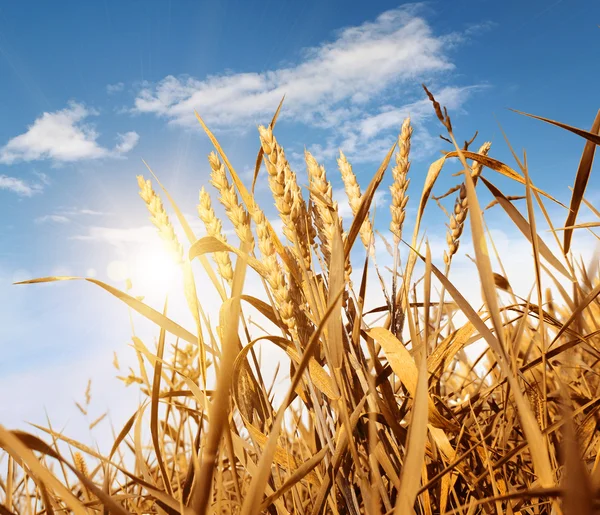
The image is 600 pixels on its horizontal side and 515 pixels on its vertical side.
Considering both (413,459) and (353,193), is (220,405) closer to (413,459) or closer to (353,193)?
(413,459)

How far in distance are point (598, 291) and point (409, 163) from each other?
0.44 metres

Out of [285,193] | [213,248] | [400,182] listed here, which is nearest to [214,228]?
[213,248]

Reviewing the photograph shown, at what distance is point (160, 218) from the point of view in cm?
82

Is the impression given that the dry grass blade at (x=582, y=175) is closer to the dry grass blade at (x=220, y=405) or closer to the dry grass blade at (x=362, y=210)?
the dry grass blade at (x=362, y=210)

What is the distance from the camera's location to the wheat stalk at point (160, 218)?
2.68ft

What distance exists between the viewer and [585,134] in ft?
2.53

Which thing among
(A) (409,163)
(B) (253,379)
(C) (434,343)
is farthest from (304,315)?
Result: (A) (409,163)

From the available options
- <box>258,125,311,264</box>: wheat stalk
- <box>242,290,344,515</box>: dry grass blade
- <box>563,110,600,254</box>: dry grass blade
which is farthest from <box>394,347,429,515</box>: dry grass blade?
<box>563,110,600,254</box>: dry grass blade

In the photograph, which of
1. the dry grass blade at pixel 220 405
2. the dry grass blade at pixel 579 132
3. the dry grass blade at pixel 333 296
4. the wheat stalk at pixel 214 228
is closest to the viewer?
the dry grass blade at pixel 220 405

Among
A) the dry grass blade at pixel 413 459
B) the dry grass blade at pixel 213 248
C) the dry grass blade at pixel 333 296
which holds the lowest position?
the dry grass blade at pixel 413 459

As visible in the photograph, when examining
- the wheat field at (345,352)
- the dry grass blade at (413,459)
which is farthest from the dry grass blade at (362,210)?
the dry grass blade at (413,459)

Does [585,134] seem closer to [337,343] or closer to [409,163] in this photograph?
[409,163]

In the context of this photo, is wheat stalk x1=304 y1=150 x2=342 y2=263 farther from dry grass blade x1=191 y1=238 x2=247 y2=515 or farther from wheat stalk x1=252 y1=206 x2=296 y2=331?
dry grass blade x1=191 y1=238 x2=247 y2=515

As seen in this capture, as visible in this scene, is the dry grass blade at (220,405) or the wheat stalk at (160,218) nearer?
the dry grass blade at (220,405)
